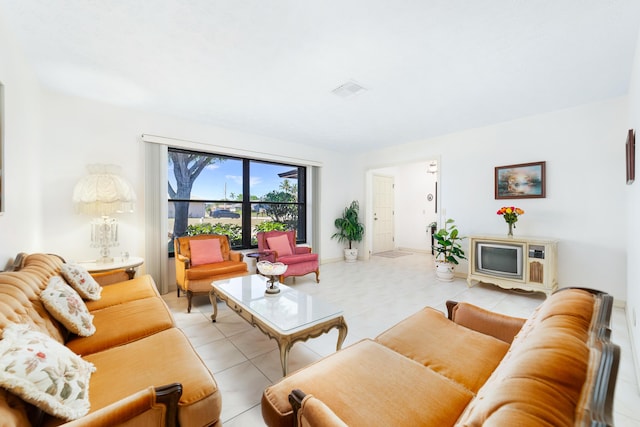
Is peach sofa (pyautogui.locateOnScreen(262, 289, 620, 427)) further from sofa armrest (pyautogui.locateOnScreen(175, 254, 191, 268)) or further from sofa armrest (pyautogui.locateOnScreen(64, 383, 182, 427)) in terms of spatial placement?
sofa armrest (pyautogui.locateOnScreen(175, 254, 191, 268))

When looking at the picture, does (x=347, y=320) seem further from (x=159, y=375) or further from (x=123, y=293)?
(x=123, y=293)

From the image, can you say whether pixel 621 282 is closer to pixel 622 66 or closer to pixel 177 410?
pixel 622 66

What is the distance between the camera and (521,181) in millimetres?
3836

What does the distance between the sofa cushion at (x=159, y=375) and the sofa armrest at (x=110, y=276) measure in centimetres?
161

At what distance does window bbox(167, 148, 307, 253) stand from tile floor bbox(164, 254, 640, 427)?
45.6 inches

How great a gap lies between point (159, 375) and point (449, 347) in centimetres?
149

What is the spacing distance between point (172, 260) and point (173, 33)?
3.04 meters

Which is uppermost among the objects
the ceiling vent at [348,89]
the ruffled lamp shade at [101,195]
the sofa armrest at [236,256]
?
the ceiling vent at [348,89]

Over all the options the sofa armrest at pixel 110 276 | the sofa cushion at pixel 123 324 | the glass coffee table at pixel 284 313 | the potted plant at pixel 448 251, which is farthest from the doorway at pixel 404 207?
the sofa cushion at pixel 123 324

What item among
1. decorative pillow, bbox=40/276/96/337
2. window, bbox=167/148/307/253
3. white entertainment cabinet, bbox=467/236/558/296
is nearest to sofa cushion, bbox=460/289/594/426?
decorative pillow, bbox=40/276/96/337

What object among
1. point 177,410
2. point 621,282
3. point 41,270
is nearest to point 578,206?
point 621,282

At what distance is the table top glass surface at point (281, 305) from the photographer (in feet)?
6.03

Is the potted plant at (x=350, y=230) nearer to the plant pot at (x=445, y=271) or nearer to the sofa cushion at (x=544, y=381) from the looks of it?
the plant pot at (x=445, y=271)

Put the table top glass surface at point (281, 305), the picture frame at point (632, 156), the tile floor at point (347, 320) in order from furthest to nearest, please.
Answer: the picture frame at point (632, 156)
the table top glass surface at point (281, 305)
the tile floor at point (347, 320)
